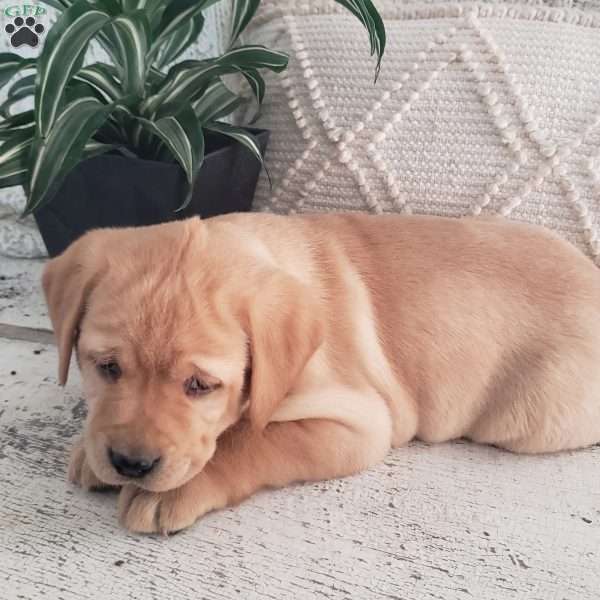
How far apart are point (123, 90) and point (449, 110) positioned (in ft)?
3.18

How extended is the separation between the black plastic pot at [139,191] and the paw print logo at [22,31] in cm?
73

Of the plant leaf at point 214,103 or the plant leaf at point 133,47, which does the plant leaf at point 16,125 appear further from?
the plant leaf at point 214,103

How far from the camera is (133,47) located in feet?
5.38

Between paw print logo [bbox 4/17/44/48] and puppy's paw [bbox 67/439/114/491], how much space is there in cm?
162

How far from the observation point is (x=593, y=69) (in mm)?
1843

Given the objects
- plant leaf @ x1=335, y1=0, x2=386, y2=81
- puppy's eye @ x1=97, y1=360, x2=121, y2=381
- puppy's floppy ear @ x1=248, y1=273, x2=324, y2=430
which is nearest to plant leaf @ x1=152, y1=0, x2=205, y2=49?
plant leaf @ x1=335, y1=0, x2=386, y2=81

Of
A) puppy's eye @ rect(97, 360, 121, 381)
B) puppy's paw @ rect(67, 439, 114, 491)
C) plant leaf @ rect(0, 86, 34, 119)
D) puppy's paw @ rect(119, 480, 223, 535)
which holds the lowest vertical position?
puppy's paw @ rect(67, 439, 114, 491)

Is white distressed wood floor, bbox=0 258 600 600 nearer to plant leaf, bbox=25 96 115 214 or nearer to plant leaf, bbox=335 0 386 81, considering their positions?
plant leaf, bbox=25 96 115 214

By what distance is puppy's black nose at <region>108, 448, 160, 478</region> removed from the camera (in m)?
1.12

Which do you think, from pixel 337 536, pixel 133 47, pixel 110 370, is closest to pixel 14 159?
pixel 133 47

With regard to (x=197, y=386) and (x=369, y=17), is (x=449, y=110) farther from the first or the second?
(x=197, y=386)

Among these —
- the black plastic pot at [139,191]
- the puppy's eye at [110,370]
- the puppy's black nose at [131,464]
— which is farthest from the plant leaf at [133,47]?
the puppy's black nose at [131,464]

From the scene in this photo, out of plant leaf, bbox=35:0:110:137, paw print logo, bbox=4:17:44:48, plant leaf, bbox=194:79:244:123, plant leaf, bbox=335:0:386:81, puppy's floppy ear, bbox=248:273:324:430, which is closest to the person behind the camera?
puppy's floppy ear, bbox=248:273:324:430

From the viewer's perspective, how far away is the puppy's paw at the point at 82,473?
129cm
